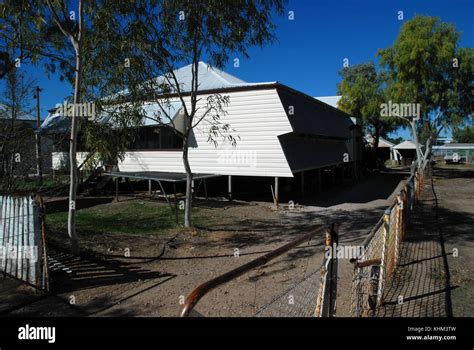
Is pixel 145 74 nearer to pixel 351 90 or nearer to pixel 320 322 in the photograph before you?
pixel 320 322

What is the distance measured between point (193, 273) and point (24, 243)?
114 inches

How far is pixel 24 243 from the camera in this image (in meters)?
6.43

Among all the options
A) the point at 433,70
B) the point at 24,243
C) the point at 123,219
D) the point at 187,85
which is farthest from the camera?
the point at 433,70

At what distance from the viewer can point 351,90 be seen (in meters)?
39.8

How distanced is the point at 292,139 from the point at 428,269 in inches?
369

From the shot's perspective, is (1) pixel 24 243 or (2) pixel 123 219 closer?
(1) pixel 24 243

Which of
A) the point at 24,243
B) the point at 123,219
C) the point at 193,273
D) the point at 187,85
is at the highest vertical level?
the point at 187,85

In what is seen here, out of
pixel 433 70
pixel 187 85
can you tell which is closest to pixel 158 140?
pixel 187 85

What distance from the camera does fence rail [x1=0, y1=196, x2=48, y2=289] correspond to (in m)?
6.25

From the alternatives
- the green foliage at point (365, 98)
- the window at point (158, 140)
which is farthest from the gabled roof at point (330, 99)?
the window at point (158, 140)

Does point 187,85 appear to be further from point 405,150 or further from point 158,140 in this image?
point 405,150

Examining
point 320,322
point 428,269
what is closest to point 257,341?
point 320,322

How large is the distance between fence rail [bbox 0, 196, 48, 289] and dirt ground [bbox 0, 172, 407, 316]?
0.34m

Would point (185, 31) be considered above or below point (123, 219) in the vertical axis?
above
